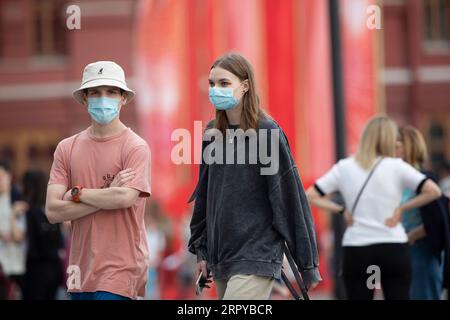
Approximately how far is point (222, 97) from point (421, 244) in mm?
3220

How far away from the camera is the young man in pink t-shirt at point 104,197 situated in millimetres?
5066

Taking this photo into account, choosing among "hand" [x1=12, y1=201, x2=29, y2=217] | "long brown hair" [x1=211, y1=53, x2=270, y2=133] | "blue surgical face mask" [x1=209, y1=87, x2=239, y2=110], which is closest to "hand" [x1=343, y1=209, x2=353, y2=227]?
"long brown hair" [x1=211, y1=53, x2=270, y2=133]

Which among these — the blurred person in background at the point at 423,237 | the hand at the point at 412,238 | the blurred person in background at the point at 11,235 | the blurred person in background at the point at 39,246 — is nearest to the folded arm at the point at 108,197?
the blurred person in background at the point at 423,237

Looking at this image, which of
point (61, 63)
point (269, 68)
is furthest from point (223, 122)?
point (61, 63)

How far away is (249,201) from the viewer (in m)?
5.02

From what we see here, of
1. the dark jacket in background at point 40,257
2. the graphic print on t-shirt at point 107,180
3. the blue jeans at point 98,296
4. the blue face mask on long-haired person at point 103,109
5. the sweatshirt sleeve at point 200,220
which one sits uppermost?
the blue face mask on long-haired person at point 103,109

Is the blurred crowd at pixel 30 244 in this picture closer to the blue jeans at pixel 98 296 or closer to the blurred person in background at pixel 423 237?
the blurred person in background at pixel 423 237

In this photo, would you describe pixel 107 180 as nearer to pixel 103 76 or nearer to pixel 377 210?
pixel 103 76

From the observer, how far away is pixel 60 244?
8672 millimetres

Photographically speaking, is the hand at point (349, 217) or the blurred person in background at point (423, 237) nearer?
the hand at point (349, 217)

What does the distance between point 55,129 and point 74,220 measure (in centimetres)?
2720

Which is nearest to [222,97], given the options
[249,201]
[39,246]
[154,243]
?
[249,201]

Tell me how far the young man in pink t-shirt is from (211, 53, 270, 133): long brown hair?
0.44 meters

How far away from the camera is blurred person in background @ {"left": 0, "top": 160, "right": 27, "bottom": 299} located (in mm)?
9305
